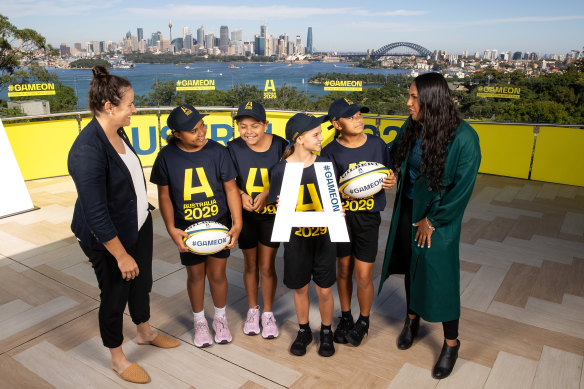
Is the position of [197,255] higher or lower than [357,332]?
higher

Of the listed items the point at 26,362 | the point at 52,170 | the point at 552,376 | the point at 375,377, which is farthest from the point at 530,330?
the point at 52,170

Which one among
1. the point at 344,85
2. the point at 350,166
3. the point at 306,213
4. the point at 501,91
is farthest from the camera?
the point at 344,85

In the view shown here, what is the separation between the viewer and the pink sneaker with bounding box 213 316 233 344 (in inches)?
136

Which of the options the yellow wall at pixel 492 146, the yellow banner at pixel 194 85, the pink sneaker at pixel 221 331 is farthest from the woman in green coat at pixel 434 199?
the yellow banner at pixel 194 85

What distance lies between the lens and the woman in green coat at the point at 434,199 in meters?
2.71

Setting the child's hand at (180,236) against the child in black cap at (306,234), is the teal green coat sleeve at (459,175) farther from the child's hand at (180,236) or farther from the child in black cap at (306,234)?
the child's hand at (180,236)

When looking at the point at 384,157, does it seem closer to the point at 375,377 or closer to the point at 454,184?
the point at 454,184

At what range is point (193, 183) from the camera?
3025 millimetres

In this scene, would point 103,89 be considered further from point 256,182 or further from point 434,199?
point 434,199

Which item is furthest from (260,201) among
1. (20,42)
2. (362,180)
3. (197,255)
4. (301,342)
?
(20,42)

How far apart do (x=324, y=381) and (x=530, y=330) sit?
1989 millimetres

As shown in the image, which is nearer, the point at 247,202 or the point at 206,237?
the point at 206,237

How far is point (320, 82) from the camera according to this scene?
1282 centimetres

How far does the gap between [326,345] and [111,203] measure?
1.91m
